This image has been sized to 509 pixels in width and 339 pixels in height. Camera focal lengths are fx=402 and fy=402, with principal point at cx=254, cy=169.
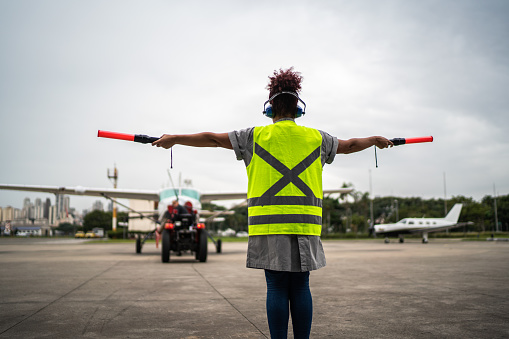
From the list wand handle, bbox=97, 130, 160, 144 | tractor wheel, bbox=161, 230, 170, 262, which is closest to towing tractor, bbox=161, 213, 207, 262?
tractor wheel, bbox=161, 230, 170, 262

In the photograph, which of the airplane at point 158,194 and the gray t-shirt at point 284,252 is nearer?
the gray t-shirt at point 284,252

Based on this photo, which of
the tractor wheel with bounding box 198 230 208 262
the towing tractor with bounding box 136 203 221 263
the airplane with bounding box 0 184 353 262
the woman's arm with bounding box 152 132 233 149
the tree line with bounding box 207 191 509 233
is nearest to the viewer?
the woman's arm with bounding box 152 132 233 149

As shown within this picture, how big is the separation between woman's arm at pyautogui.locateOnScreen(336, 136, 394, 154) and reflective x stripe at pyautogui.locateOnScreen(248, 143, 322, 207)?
421 millimetres

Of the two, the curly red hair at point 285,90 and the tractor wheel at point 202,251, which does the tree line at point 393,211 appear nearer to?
the tractor wheel at point 202,251

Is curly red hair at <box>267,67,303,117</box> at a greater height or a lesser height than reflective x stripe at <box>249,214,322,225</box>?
greater

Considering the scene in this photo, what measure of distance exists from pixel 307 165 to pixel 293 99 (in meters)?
0.43

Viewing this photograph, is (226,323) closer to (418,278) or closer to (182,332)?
(182,332)

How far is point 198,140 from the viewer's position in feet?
7.35

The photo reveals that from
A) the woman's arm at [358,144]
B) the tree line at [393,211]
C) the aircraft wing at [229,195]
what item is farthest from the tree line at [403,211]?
the woman's arm at [358,144]

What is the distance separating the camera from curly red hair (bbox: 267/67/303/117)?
89.3 inches

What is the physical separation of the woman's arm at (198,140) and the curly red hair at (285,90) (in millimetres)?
338

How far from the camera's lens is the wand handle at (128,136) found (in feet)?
8.17

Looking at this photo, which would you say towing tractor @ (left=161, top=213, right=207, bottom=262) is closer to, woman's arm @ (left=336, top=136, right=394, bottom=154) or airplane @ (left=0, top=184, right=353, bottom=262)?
airplane @ (left=0, top=184, right=353, bottom=262)

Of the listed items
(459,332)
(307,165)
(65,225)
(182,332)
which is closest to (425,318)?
(459,332)
